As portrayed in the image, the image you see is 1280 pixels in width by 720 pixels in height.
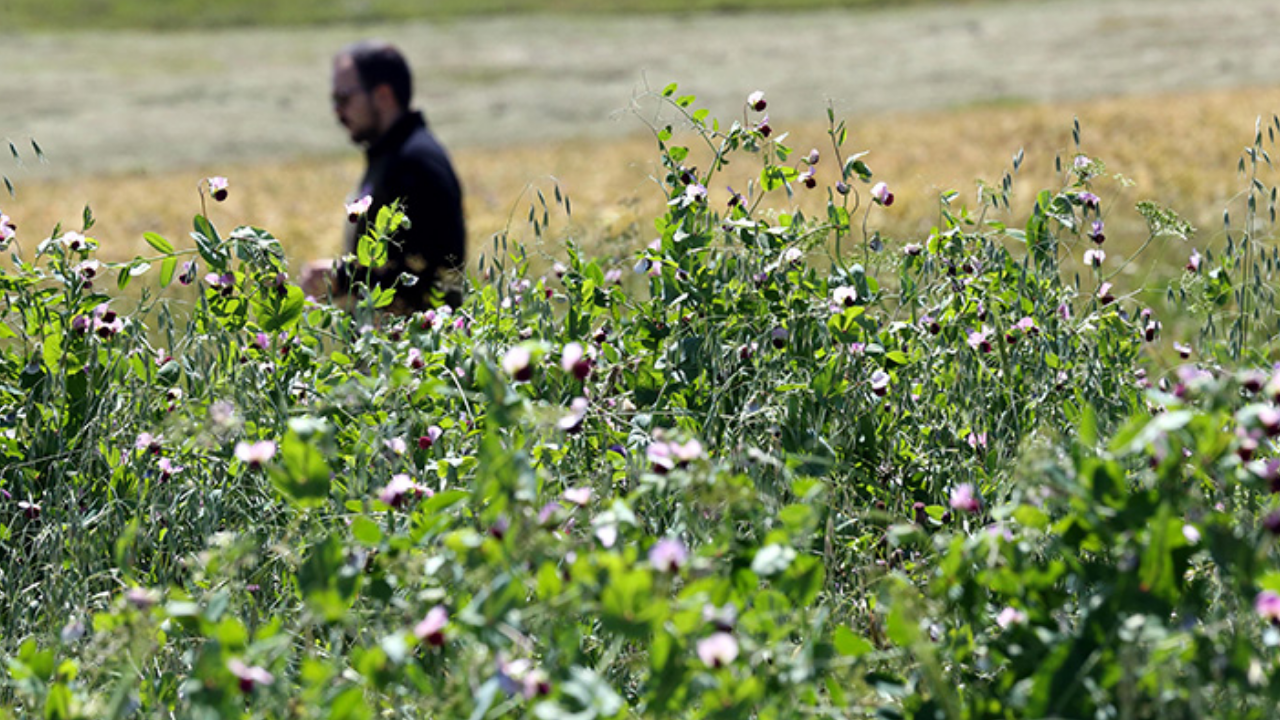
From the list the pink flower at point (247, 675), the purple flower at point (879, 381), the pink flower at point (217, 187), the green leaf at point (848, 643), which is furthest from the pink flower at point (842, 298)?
the pink flower at point (247, 675)

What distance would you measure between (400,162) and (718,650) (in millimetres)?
4849

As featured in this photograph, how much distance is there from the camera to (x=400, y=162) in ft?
22.1

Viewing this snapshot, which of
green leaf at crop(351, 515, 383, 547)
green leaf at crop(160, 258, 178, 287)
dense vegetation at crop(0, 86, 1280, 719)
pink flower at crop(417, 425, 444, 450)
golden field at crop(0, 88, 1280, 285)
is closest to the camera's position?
dense vegetation at crop(0, 86, 1280, 719)

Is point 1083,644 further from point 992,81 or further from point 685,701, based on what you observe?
point 992,81

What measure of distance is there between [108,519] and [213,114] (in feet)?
130

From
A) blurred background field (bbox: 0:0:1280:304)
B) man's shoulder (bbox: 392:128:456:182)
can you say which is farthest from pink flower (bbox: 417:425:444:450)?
man's shoulder (bbox: 392:128:456:182)

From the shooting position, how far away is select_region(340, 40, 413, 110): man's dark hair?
267 inches

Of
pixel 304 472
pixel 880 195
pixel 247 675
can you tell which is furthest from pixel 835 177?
pixel 247 675

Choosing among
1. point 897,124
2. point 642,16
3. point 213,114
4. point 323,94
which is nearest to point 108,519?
point 897,124

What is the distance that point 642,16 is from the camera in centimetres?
7994

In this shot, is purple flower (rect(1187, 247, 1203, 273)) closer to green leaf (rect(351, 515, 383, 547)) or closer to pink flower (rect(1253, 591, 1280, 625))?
pink flower (rect(1253, 591, 1280, 625))

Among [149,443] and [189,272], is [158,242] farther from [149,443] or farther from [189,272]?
[149,443]

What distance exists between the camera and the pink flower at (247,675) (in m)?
2.20

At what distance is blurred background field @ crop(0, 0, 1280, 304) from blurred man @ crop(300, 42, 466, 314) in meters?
0.65
